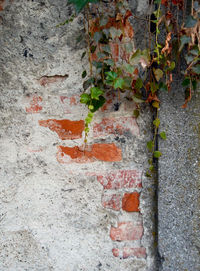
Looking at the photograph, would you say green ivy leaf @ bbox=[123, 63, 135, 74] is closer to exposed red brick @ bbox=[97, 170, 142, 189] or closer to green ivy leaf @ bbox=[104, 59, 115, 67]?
green ivy leaf @ bbox=[104, 59, 115, 67]

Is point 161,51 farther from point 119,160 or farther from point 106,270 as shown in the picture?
point 106,270

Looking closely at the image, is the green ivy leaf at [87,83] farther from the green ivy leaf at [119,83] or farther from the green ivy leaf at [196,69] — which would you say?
the green ivy leaf at [196,69]

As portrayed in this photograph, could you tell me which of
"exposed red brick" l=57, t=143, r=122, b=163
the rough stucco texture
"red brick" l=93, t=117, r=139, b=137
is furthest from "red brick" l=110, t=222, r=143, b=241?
"red brick" l=93, t=117, r=139, b=137

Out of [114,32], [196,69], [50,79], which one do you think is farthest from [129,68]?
[50,79]

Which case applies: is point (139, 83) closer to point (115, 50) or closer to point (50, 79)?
point (115, 50)

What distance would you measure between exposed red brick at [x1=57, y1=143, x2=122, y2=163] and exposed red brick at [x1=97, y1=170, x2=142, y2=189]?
0.07m

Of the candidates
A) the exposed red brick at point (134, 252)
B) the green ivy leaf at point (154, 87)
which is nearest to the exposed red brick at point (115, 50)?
the green ivy leaf at point (154, 87)

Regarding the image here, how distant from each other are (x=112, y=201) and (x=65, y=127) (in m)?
0.41

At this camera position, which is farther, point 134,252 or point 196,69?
point 134,252

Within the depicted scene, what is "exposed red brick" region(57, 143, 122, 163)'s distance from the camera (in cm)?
131

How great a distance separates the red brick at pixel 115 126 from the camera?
1304 mm

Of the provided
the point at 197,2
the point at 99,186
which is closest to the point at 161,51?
the point at 197,2

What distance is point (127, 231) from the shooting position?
130cm

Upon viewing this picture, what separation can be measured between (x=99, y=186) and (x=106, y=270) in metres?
0.39
